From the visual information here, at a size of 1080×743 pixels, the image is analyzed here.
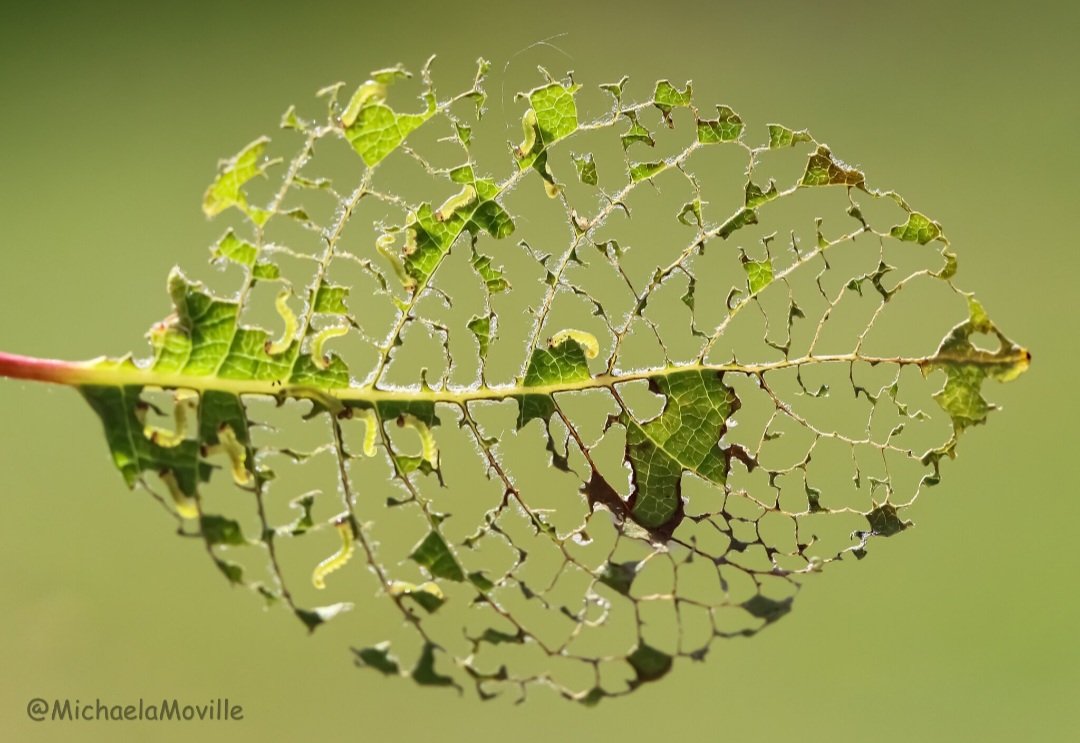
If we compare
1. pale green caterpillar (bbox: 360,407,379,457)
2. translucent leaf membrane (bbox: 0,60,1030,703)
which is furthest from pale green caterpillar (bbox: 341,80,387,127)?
pale green caterpillar (bbox: 360,407,379,457)

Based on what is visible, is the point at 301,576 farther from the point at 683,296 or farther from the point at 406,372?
the point at 683,296

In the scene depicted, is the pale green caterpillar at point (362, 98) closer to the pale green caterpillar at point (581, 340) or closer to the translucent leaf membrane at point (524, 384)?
the translucent leaf membrane at point (524, 384)

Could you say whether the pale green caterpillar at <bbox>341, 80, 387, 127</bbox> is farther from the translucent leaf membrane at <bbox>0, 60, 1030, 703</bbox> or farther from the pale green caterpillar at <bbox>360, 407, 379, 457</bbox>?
the pale green caterpillar at <bbox>360, 407, 379, 457</bbox>

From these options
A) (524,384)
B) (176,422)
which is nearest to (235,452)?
(176,422)

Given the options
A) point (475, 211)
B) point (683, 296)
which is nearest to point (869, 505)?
point (683, 296)

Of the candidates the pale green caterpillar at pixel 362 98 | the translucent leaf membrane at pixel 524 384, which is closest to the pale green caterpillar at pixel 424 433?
the translucent leaf membrane at pixel 524 384

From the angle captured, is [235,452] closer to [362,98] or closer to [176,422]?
[176,422]
